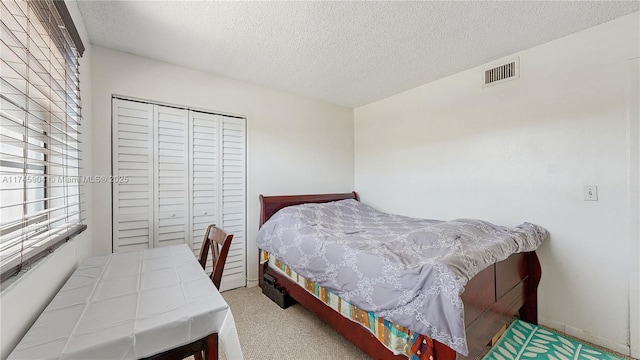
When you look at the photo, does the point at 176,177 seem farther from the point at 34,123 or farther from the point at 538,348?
the point at 538,348

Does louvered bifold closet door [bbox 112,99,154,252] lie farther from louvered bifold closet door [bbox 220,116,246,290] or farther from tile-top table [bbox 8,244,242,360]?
tile-top table [bbox 8,244,242,360]

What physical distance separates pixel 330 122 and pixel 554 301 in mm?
2959

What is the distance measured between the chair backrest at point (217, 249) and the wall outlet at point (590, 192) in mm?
2555

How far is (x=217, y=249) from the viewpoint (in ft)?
5.37

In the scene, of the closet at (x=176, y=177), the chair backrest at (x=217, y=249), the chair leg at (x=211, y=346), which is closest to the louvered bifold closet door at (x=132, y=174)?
the closet at (x=176, y=177)

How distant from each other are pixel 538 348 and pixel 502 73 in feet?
7.37

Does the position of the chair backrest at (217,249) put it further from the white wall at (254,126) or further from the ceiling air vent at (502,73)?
the ceiling air vent at (502,73)

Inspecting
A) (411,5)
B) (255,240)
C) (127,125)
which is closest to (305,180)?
(255,240)

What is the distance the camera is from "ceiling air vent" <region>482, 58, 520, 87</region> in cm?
222

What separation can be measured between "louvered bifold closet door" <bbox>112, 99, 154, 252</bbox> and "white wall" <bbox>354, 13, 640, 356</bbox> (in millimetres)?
2899

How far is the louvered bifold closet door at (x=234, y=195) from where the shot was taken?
8.82ft

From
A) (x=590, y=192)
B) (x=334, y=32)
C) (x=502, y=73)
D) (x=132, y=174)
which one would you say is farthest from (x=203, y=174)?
(x=590, y=192)

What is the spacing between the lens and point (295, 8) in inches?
65.3

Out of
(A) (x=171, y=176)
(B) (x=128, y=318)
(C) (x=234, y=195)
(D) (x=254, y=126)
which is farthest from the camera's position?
(D) (x=254, y=126)
